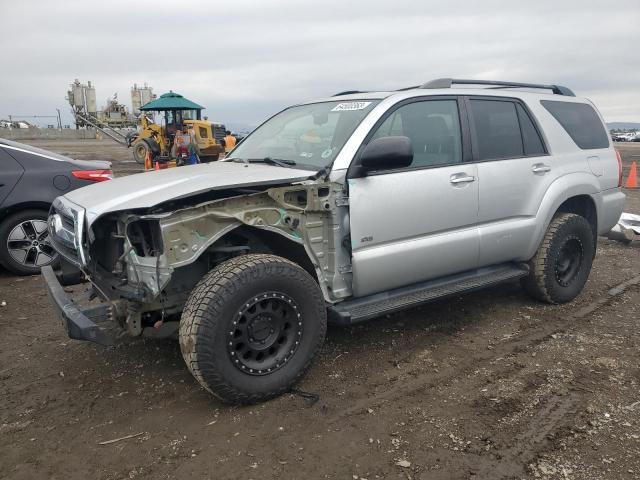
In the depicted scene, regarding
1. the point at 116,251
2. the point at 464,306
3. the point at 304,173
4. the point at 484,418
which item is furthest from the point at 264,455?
the point at 464,306

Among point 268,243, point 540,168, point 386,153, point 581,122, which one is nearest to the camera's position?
point 386,153

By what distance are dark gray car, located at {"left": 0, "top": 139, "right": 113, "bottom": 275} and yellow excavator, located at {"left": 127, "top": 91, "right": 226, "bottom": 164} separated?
1430 centimetres

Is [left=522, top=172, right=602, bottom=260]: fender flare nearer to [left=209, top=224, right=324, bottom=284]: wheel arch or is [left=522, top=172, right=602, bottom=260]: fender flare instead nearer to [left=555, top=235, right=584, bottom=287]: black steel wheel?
[left=555, top=235, right=584, bottom=287]: black steel wheel

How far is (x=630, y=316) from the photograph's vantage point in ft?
15.4

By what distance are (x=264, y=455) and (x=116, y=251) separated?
4.99 ft

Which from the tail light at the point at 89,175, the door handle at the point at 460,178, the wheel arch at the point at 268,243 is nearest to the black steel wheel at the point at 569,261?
the door handle at the point at 460,178

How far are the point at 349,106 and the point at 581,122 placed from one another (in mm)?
2557

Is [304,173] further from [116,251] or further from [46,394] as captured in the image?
[46,394]

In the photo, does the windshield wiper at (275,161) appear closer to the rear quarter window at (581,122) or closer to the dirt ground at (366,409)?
the dirt ground at (366,409)

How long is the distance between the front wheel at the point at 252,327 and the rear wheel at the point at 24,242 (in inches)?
129

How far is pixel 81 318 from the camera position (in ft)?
9.71

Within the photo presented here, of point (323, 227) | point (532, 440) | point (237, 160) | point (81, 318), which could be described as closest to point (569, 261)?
point (532, 440)

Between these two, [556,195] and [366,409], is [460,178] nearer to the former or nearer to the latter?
[556,195]

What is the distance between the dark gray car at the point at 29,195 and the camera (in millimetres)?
5535
